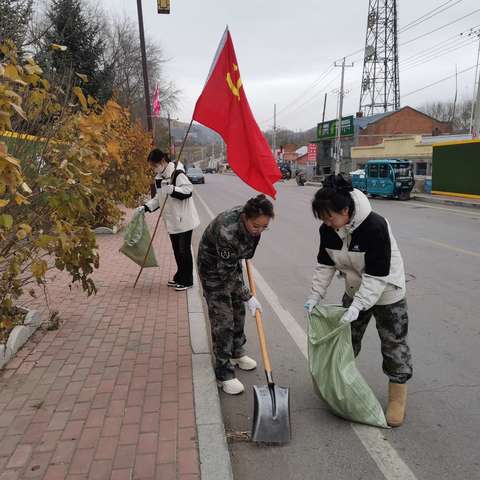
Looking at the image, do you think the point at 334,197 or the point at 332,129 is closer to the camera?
the point at 334,197

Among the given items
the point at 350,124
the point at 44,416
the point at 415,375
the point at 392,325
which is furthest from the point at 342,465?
the point at 350,124

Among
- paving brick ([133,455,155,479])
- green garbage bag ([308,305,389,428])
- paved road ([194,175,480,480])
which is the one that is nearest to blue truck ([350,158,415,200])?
paved road ([194,175,480,480])

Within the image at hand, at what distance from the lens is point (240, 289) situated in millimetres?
3523

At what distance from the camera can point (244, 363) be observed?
385 centimetres

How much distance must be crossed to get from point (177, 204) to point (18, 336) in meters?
2.42

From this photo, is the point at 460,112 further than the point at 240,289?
Yes

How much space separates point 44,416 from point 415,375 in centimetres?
277

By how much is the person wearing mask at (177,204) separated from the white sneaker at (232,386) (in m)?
2.50

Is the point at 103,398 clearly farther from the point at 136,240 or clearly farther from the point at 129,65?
the point at 129,65

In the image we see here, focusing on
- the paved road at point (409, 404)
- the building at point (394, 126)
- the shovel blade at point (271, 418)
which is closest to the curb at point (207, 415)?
the paved road at point (409, 404)

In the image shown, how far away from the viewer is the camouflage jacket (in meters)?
3.19

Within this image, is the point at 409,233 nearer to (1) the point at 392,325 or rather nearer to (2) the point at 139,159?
(2) the point at 139,159

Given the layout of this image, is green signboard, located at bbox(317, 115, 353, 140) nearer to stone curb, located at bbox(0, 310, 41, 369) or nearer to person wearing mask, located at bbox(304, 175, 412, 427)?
stone curb, located at bbox(0, 310, 41, 369)

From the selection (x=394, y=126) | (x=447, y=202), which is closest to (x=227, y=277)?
(x=447, y=202)
